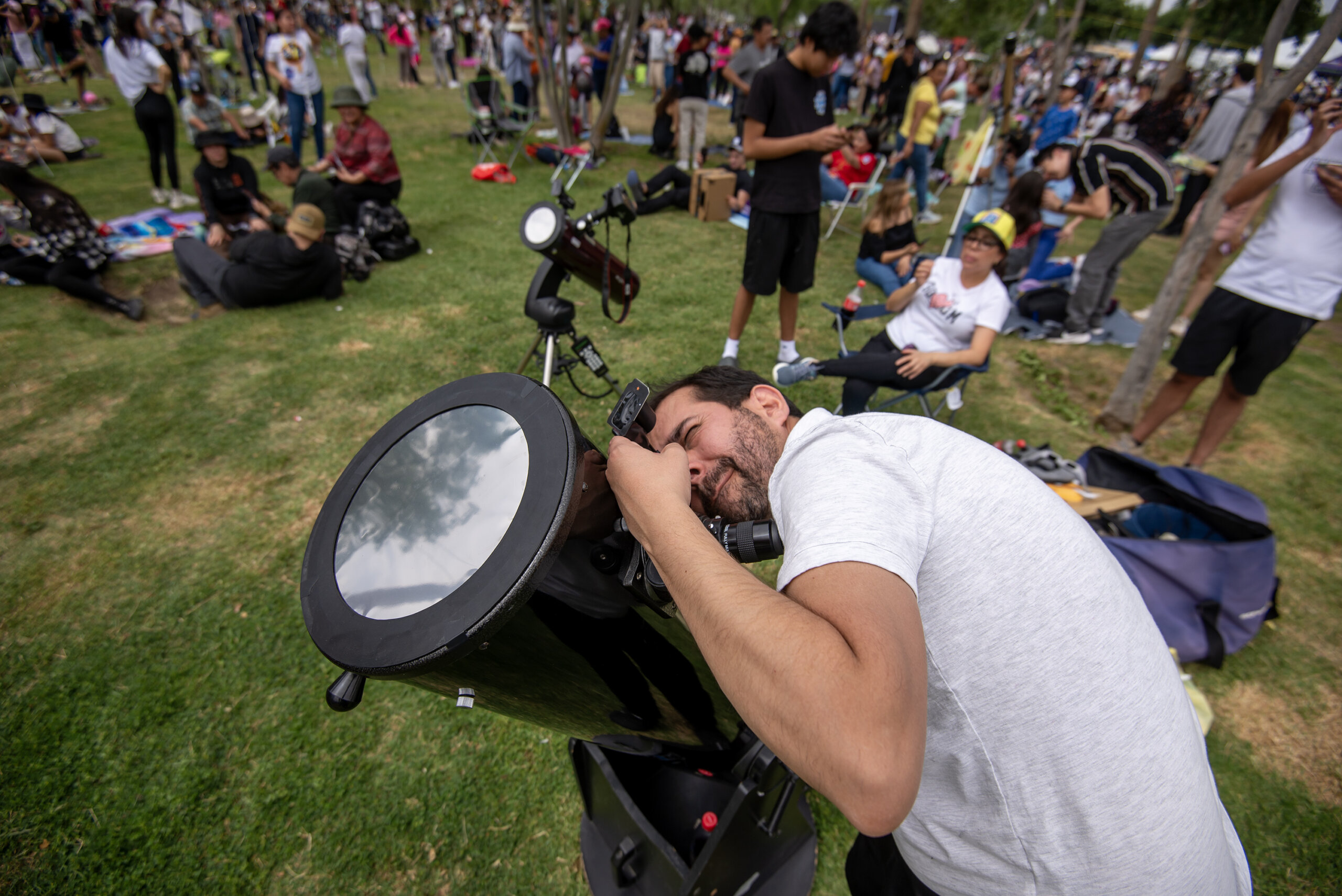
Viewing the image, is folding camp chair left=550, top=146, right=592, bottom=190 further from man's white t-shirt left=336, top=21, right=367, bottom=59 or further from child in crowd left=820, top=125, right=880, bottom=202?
man's white t-shirt left=336, top=21, right=367, bottom=59

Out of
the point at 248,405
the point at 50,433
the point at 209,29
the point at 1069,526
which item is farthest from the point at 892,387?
the point at 209,29

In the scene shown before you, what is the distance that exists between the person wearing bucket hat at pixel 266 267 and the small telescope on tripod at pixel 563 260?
300 cm

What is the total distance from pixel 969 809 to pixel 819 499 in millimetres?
695

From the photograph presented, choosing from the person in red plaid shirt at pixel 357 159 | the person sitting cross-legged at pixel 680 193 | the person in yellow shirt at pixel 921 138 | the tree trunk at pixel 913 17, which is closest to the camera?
the person in red plaid shirt at pixel 357 159

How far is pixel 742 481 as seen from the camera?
1262mm

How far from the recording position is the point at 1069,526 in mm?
968

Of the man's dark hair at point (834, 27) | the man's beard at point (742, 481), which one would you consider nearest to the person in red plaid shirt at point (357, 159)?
the man's dark hair at point (834, 27)

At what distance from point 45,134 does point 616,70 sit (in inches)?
344

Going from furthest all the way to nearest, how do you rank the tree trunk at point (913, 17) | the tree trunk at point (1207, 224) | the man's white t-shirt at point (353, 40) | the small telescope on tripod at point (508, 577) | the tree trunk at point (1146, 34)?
the tree trunk at point (1146, 34), the tree trunk at point (913, 17), the man's white t-shirt at point (353, 40), the tree trunk at point (1207, 224), the small telescope on tripod at point (508, 577)

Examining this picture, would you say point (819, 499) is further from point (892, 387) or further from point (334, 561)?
point (892, 387)

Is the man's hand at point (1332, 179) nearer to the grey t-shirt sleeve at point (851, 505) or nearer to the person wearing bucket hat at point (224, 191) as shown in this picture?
the grey t-shirt sleeve at point (851, 505)

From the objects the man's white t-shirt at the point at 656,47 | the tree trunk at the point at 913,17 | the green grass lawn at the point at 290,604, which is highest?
the tree trunk at the point at 913,17

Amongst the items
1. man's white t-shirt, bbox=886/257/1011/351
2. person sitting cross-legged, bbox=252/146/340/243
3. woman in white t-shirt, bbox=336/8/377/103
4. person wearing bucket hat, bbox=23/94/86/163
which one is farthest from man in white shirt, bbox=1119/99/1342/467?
person wearing bucket hat, bbox=23/94/86/163

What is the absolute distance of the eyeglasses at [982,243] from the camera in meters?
3.38
